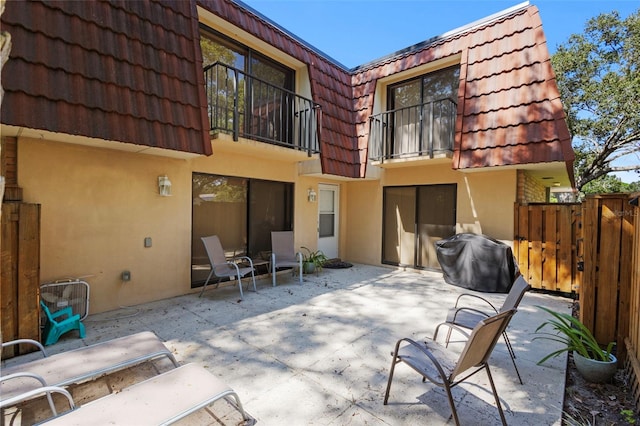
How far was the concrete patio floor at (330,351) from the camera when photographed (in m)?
2.50

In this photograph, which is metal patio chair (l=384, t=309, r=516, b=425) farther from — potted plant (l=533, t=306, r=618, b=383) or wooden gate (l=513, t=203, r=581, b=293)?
wooden gate (l=513, t=203, r=581, b=293)

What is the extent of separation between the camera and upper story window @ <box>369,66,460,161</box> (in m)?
7.10

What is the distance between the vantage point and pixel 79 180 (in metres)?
4.39

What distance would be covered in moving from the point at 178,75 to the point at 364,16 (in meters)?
4.45

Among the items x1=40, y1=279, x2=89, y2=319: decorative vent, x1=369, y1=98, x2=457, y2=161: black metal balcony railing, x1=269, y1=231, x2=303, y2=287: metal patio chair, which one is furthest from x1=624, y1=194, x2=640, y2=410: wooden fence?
x1=40, y1=279, x2=89, y2=319: decorative vent

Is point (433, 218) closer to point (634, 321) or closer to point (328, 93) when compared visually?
point (328, 93)

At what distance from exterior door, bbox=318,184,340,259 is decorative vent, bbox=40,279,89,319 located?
524 cm

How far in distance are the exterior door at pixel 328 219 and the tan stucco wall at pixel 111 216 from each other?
3214mm

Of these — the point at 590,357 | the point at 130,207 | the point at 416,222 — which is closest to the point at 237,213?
the point at 130,207

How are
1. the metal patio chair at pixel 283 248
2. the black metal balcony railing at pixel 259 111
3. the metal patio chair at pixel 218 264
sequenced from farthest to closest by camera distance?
the metal patio chair at pixel 283 248 < the black metal balcony railing at pixel 259 111 < the metal patio chair at pixel 218 264

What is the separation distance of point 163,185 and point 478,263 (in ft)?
19.6

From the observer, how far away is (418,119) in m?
7.62

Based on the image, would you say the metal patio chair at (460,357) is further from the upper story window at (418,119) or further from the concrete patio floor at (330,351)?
the upper story window at (418,119)

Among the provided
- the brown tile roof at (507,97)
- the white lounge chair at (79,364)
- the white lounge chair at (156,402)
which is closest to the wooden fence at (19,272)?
the white lounge chair at (79,364)
